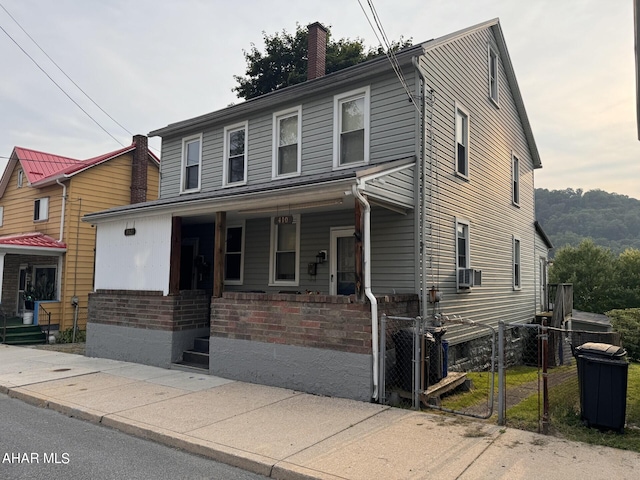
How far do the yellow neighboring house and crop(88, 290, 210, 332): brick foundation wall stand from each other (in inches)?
248

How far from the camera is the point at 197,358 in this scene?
9.72 m

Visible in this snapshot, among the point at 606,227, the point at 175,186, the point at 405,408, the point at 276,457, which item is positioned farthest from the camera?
the point at 606,227

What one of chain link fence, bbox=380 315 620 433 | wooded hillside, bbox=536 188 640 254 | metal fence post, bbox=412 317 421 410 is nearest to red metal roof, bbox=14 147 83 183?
chain link fence, bbox=380 315 620 433

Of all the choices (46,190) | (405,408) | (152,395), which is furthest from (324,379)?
(46,190)

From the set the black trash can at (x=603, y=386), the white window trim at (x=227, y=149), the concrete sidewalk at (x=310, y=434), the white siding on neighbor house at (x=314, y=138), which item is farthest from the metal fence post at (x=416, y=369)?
the white window trim at (x=227, y=149)

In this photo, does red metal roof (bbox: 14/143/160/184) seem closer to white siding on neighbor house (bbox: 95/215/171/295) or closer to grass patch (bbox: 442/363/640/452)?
white siding on neighbor house (bbox: 95/215/171/295)

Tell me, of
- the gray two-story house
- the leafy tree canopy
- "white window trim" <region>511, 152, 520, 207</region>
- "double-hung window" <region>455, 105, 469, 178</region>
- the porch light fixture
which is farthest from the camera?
the leafy tree canopy

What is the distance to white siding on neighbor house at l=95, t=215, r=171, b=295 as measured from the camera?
1022 cm

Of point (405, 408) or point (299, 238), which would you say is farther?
point (299, 238)

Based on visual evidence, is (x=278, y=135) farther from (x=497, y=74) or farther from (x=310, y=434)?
(x=310, y=434)

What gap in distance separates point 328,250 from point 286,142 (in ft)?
10.0

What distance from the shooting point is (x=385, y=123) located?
31.6ft

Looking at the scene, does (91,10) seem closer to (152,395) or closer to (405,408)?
(152,395)

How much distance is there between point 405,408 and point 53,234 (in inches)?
624
